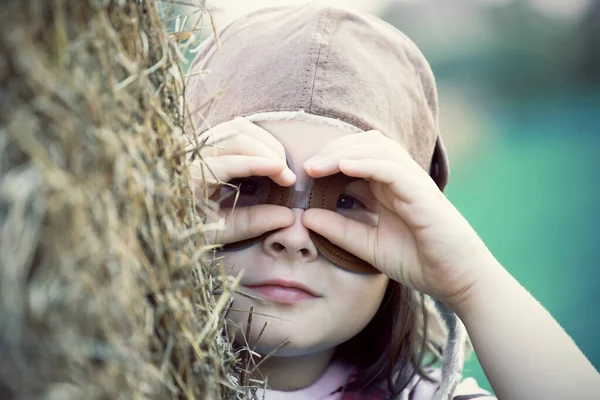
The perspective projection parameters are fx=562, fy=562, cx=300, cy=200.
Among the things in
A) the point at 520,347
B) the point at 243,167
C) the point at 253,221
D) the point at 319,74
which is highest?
the point at 319,74

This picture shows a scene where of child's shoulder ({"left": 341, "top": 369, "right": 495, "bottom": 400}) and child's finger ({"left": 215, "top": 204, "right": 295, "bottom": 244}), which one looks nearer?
child's finger ({"left": 215, "top": 204, "right": 295, "bottom": 244})

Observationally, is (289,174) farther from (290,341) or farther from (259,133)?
(290,341)

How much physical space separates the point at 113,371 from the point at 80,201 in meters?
0.14

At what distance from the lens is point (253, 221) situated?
3.23ft

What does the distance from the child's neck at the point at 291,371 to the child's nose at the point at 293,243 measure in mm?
269

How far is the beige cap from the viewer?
1068 mm

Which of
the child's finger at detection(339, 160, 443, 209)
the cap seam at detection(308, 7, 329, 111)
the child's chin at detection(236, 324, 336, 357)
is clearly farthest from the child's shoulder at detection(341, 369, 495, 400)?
the cap seam at detection(308, 7, 329, 111)

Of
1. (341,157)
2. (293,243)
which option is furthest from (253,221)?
(341,157)

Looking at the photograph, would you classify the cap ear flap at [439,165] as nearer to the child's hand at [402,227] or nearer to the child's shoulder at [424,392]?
the child's hand at [402,227]

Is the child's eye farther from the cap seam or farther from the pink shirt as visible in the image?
the pink shirt

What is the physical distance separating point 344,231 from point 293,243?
98mm

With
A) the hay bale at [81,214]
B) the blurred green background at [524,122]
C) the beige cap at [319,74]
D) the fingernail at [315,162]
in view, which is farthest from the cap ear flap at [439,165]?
the blurred green background at [524,122]

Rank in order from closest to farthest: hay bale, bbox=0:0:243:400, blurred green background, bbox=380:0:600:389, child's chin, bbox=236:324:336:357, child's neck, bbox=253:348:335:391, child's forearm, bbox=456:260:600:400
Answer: hay bale, bbox=0:0:243:400 < child's forearm, bbox=456:260:600:400 < child's chin, bbox=236:324:336:357 < child's neck, bbox=253:348:335:391 < blurred green background, bbox=380:0:600:389

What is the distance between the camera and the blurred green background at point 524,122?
3855 millimetres
